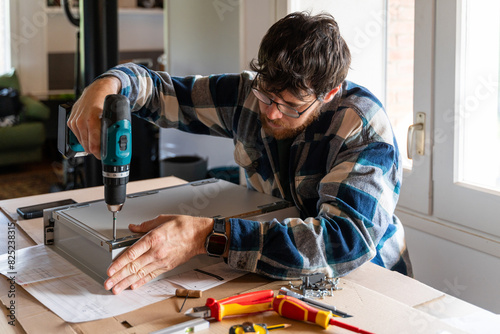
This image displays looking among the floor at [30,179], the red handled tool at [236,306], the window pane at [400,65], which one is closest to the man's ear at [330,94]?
the red handled tool at [236,306]

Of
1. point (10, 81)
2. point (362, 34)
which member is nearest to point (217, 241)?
point (362, 34)

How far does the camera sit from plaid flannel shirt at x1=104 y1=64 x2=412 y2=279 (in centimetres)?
118

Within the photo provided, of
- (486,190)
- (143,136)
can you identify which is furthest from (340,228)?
(143,136)

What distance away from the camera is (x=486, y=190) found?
1721 mm

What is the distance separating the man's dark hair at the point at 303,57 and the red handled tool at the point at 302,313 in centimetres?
52

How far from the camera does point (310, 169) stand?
4.71 ft

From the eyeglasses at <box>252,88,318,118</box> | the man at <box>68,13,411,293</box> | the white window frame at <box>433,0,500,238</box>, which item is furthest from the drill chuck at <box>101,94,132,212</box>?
the white window frame at <box>433,0,500,238</box>

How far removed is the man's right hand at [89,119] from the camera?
1241 mm

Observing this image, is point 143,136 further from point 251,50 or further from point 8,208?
point 8,208

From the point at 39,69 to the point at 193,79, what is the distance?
5.10 metres

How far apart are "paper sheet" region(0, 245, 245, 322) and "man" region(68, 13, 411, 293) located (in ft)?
0.12

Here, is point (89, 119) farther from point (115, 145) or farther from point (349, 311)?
point (349, 311)

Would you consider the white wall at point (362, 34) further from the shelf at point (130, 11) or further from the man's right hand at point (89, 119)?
the shelf at point (130, 11)

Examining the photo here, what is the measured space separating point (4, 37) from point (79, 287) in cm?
589
